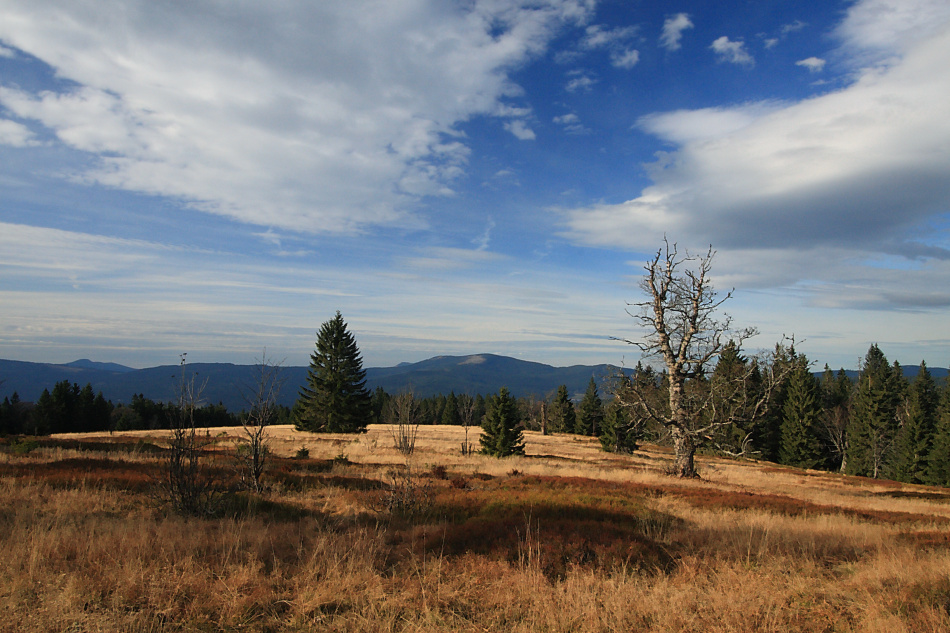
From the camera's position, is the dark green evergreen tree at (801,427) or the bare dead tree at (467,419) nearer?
the bare dead tree at (467,419)

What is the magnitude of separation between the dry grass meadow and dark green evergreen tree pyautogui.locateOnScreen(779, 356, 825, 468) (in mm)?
48961

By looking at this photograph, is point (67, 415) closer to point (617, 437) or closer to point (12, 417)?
point (12, 417)

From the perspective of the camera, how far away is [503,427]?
3122cm

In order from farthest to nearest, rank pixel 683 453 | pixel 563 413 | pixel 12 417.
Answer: pixel 563 413
pixel 12 417
pixel 683 453

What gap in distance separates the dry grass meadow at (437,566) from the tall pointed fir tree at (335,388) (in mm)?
32107

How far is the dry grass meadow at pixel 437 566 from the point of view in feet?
14.2

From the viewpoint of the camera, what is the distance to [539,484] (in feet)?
51.3

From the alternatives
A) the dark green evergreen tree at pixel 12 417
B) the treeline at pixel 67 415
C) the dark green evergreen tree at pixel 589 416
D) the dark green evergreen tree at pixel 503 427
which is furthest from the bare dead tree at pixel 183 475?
the dark green evergreen tree at pixel 12 417

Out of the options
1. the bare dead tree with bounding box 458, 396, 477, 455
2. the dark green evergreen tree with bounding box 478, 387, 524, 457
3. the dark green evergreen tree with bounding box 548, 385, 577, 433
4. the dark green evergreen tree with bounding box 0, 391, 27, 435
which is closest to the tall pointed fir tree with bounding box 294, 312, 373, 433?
the bare dead tree with bounding box 458, 396, 477, 455

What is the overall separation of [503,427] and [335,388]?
19808mm

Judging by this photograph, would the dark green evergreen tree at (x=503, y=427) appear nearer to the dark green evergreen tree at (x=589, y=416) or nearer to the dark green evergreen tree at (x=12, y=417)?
the dark green evergreen tree at (x=589, y=416)

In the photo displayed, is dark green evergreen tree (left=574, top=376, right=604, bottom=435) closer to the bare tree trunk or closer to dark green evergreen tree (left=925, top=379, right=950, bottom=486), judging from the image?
dark green evergreen tree (left=925, top=379, right=950, bottom=486)

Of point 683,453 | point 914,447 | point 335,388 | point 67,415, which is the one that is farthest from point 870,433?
point 67,415

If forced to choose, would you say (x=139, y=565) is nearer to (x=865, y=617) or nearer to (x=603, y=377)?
(x=865, y=617)
